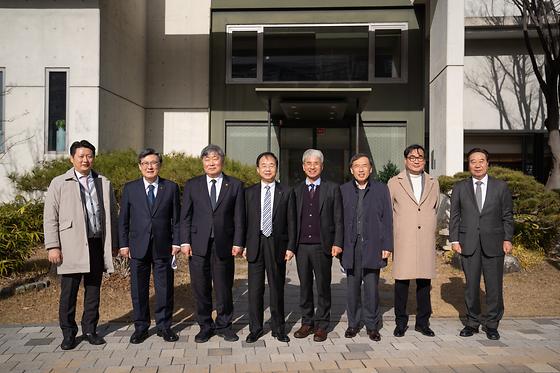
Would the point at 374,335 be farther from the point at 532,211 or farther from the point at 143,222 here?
the point at 532,211

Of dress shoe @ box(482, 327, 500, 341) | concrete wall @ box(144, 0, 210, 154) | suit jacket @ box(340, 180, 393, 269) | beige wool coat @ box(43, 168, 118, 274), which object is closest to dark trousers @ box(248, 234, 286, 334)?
suit jacket @ box(340, 180, 393, 269)

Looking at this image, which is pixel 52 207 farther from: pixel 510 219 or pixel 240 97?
pixel 240 97

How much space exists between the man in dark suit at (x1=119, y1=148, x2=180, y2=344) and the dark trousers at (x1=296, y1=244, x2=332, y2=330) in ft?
4.28

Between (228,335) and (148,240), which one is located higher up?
(148,240)

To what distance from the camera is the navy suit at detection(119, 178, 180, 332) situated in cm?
507

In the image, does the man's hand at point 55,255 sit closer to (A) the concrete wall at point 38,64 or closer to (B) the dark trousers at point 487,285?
(B) the dark trousers at point 487,285

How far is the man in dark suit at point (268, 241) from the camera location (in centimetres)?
512

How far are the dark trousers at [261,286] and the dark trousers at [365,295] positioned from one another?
2.46 feet

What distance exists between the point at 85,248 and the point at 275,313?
200 centimetres

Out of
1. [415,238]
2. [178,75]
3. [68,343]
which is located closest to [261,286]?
[415,238]

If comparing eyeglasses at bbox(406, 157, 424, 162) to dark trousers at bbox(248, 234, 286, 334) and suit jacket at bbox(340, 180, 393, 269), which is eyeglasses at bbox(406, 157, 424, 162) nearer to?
suit jacket at bbox(340, 180, 393, 269)

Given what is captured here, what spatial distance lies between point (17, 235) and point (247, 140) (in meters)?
9.11

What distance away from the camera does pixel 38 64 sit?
10984 millimetres

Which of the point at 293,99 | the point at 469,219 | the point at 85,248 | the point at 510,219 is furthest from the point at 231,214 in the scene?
the point at 293,99
